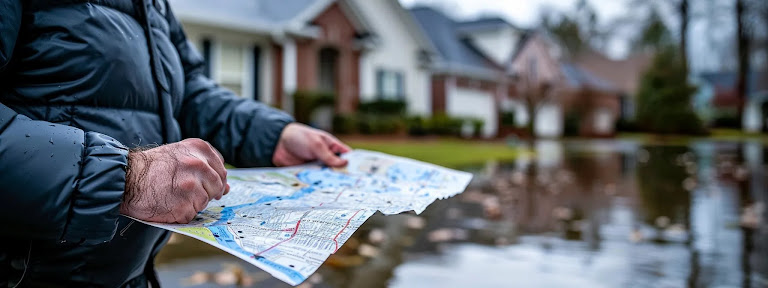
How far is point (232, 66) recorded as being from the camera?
16219mm

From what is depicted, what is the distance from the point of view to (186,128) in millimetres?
1709

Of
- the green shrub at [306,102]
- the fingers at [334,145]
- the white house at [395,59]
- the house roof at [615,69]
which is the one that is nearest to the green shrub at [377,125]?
the green shrub at [306,102]

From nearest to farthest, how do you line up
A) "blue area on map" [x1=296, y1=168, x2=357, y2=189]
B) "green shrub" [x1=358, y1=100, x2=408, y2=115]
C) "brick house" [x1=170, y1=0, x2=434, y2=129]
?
"blue area on map" [x1=296, y1=168, x2=357, y2=189] < "brick house" [x1=170, y1=0, x2=434, y2=129] < "green shrub" [x1=358, y1=100, x2=408, y2=115]

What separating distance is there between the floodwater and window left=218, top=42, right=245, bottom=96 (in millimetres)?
9819

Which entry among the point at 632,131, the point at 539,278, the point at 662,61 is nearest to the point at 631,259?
the point at 539,278

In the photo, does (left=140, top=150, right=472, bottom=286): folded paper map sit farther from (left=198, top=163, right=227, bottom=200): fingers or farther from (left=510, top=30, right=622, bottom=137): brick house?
(left=510, top=30, right=622, bottom=137): brick house

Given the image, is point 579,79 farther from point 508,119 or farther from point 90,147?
point 90,147

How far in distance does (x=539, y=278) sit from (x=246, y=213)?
2780 mm

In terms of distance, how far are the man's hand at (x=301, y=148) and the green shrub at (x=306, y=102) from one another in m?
14.6

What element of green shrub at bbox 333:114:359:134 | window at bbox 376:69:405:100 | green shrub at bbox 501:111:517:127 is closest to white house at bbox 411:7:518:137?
green shrub at bbox 501:111:517:127

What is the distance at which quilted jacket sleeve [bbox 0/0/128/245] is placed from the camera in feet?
2.98

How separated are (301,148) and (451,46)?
25416 mm

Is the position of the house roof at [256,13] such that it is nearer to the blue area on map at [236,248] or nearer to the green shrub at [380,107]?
the green shrub at [380,107]

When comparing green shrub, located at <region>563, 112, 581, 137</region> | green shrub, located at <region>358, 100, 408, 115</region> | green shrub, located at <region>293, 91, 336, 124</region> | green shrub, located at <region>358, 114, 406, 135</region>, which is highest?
green shrub, located at <region>293, 91, 336, 124</region>
